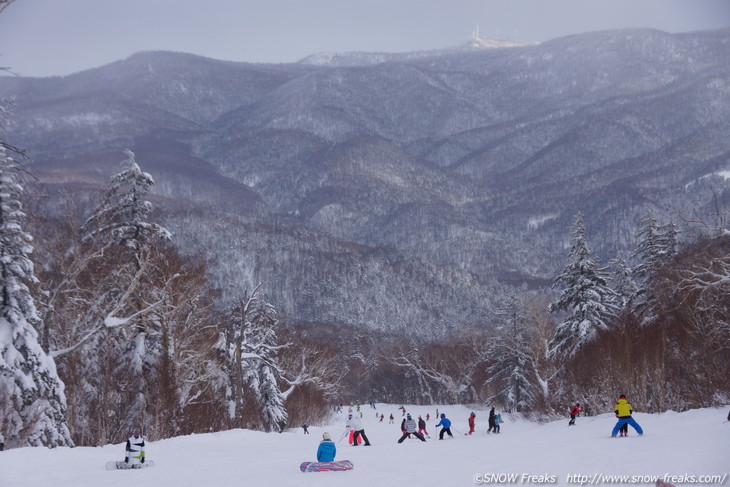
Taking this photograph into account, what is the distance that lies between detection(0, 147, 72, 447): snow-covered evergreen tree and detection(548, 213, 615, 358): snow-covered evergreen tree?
28513mm

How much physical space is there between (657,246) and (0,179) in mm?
35357

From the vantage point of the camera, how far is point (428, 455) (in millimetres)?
17031

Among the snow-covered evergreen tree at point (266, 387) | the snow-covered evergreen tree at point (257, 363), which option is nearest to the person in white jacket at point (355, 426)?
the snow-covered evergreen tree at point (257, 363)

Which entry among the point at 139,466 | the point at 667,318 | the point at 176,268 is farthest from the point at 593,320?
the point at 139,466

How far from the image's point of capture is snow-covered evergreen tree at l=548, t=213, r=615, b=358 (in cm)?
3512

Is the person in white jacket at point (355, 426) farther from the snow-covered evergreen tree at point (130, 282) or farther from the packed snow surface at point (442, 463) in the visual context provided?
the snow-covered evergreen tree at point (130, 282)

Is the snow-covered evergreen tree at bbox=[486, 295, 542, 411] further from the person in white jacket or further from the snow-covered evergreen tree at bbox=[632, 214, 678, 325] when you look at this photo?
the person in white jacket

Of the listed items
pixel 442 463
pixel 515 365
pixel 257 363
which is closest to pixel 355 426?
pixel 442 463

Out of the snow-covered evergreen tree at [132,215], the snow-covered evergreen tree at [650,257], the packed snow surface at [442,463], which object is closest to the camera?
the packed snow surface at [442,463]

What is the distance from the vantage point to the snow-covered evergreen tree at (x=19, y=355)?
→ 15781 millimetres

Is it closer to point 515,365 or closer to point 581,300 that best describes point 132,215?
point 581,300

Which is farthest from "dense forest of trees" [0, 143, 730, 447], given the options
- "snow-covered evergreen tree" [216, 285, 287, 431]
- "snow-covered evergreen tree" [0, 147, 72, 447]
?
"snow-covered evergreen tree" [216, 285, 287, 431]

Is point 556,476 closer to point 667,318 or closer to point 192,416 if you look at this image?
point 192,416

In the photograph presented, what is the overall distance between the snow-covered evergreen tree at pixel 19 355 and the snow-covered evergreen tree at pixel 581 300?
28.5 metres
